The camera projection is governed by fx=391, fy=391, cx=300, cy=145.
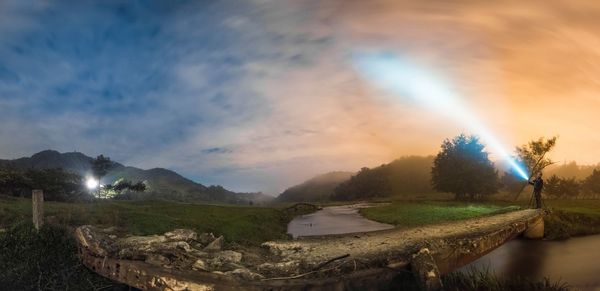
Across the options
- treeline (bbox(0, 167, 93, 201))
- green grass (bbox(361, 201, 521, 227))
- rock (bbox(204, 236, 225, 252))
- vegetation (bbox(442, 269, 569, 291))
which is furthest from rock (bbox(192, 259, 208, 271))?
treeline (bbox(0, 167, 93, 201))

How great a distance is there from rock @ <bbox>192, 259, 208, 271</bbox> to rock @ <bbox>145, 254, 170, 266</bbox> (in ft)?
2.72

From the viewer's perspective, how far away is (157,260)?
10711 mm

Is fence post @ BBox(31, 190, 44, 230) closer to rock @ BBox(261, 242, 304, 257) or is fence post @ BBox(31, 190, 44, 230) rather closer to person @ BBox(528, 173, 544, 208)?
rock @ BBox(261, 242, 304, 257)

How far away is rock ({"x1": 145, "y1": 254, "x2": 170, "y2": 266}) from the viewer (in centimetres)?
1047

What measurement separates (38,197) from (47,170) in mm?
37371

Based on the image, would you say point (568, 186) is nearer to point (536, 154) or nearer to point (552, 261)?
point (536, 154)

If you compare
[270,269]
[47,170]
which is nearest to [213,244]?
[270,269]

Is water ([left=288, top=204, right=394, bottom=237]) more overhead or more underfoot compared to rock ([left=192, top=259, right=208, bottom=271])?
more underfoot

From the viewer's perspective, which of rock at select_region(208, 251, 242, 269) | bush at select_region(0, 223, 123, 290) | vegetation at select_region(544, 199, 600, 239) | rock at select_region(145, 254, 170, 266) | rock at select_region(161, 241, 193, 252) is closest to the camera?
rock at select_region(145, 254, 170, 266)

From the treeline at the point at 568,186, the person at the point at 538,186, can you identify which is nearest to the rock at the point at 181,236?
the person at the point at 538,186

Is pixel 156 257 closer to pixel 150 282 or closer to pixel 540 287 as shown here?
pixel 150 282

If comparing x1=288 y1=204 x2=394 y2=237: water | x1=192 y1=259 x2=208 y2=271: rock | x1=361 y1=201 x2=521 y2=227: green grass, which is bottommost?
x1=288 y1=204 x2=394 y2=237: water

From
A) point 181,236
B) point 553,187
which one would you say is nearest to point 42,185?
point 181,236

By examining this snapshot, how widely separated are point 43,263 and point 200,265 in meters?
8.45
